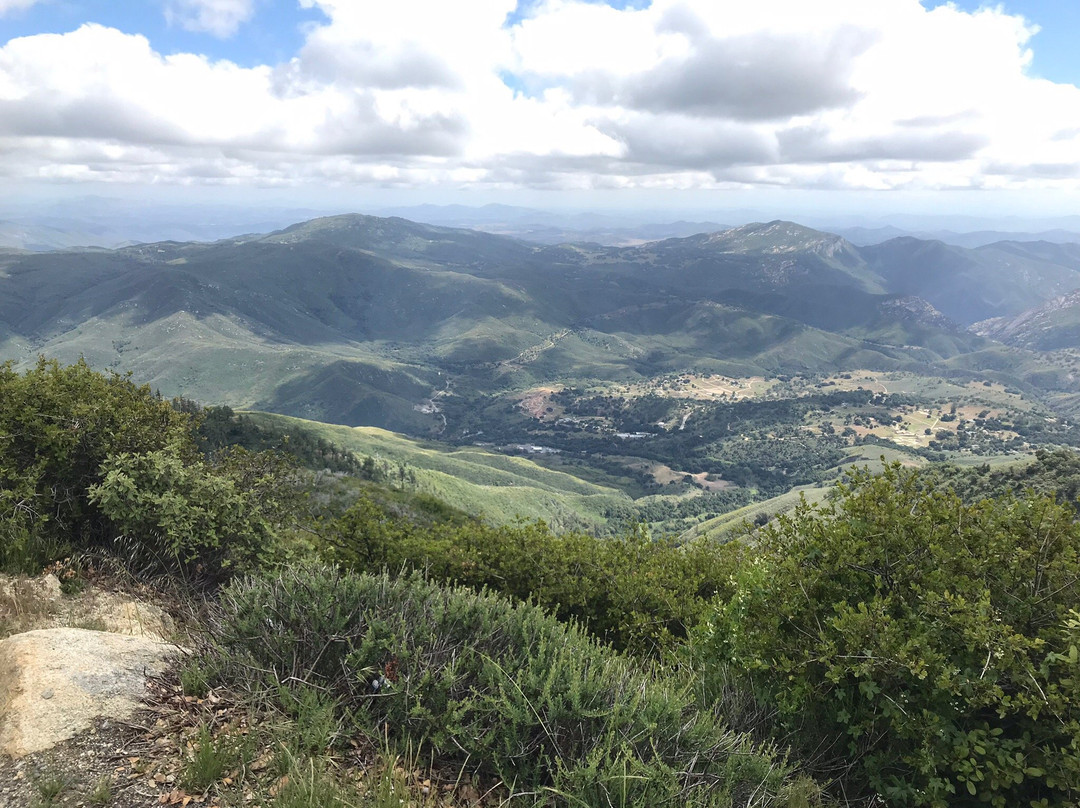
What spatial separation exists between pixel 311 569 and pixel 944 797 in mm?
10393

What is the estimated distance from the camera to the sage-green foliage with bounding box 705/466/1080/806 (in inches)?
260

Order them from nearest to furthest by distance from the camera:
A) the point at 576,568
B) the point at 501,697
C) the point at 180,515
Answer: the point at 501,697 → the point at 180,515 → the point at 576,568

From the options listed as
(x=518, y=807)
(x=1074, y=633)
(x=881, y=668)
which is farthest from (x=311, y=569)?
(x=1074, y=633)

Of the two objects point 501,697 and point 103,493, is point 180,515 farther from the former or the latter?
point 501,697

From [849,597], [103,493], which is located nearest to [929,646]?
[849,597]

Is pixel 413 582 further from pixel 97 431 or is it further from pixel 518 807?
pixel 97 431

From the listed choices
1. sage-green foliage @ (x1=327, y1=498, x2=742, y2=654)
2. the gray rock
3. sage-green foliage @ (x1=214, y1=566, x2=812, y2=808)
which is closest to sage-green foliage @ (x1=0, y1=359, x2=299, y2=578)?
sage-green foliage @ (x1=327, y1=498, x2=742, y2=654)

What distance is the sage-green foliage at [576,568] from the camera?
1862 cm

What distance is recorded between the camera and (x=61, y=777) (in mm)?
5574

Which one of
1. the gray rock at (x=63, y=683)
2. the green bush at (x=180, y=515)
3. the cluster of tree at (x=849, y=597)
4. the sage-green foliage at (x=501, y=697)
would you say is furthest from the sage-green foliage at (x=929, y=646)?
the green bush at (x=180, y=515)

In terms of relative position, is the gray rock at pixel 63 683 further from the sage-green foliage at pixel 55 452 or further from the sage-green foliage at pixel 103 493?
the sage-green foliage at pixel 55 452

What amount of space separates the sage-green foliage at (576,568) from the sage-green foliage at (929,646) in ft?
24.8

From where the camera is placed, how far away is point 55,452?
1453 centimetres

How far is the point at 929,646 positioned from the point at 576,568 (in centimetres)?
1425
